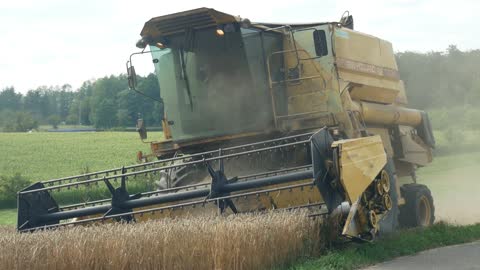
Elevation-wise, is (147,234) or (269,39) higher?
(269,39)

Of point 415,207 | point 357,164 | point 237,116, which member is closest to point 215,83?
point 237,116

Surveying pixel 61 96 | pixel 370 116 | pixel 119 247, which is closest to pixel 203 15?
pixel 370 116

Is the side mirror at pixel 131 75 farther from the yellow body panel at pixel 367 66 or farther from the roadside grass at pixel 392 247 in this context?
the roadside grass at pixel 392 247

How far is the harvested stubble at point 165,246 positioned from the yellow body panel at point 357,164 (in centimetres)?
83

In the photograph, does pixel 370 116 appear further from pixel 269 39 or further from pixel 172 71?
pixel 172 71

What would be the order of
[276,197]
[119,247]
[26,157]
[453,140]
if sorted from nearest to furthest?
[119,247] < [276,197] < [453,140] < [26,157]

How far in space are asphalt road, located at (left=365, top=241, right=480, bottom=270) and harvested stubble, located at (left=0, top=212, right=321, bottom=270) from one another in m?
1.25

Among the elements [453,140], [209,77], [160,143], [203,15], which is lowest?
[453,140]

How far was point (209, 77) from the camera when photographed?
9.59 m

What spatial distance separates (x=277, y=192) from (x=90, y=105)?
6843cm

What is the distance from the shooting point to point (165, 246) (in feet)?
21.1

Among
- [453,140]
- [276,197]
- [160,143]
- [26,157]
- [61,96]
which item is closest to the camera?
[276,197]

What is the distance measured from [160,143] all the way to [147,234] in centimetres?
419

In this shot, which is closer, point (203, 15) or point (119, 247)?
point (119, 247)
